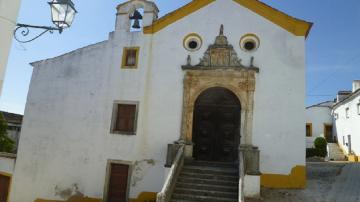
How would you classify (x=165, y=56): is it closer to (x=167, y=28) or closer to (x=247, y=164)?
(x=167, y=28)

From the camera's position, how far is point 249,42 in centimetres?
1466

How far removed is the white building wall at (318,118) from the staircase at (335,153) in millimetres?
3122

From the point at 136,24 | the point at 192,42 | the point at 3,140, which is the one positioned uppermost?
the point at 136,24

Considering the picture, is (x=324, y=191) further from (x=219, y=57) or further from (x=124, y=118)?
(x=124, y=118)

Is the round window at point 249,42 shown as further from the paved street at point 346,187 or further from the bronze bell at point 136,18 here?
the paved street at point 346,187

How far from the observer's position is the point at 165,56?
15.2m

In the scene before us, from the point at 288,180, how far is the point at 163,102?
589 cm

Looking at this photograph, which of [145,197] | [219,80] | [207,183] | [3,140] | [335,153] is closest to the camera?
[207,183]

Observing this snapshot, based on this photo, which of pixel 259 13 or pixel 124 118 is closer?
pixel 259 13

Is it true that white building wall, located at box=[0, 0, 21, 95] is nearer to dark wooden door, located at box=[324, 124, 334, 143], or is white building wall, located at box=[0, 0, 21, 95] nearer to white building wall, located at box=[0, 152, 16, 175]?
white building wall, located at box=[0, 152, 16, 175]

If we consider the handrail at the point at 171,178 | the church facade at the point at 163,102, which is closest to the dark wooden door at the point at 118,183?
the church facade at the point at 163,102

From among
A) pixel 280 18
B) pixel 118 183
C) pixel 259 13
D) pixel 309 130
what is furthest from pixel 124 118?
pixel 309 130

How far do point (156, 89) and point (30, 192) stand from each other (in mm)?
7283

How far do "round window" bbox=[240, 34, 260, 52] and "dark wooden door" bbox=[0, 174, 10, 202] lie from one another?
12377mm
